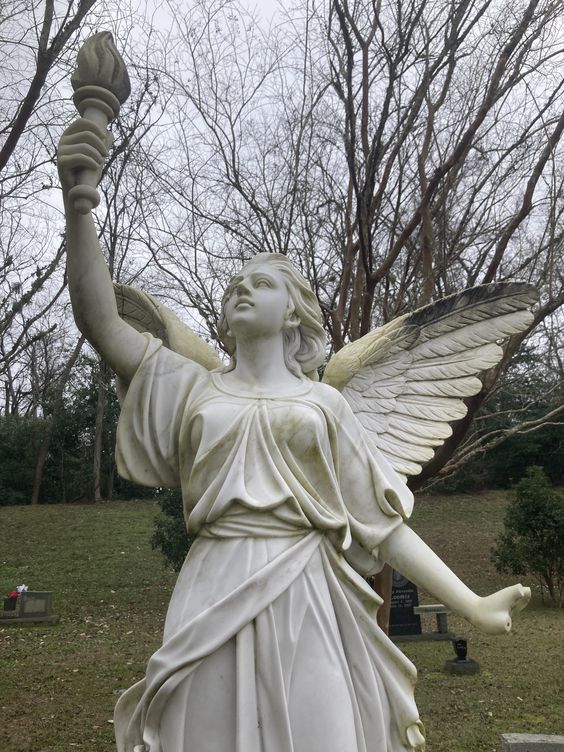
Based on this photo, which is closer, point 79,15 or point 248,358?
point 248,358

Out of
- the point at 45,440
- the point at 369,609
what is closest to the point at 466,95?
the point at 369,609

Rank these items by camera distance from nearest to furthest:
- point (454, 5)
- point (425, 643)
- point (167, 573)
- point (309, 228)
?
point (454, 5)
point (309, 228)
point (425, 643)
point (167, 573)

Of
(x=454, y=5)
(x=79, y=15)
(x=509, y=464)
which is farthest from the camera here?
(x=509, y=464)

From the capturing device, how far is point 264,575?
2158mm

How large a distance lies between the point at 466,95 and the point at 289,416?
20.0ft

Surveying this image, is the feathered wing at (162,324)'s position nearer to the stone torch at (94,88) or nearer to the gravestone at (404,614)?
the stone torch at (94,88)

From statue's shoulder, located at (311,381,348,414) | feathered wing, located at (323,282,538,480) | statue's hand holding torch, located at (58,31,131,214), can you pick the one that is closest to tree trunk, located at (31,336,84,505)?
feathered wing, located at (323,282,538,480)

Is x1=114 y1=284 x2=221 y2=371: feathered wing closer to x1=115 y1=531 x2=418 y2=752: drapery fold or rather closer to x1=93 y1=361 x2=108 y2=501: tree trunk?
x1=115 y1=531 x2=418 y2=752: drapery fold

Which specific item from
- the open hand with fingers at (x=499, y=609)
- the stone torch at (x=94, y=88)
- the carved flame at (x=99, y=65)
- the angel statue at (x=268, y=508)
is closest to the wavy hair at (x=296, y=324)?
the angel statue at (x=268, y=508)

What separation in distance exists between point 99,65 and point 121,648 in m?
9.48

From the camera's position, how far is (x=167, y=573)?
1570 cm

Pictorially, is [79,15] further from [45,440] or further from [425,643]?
[45,440]

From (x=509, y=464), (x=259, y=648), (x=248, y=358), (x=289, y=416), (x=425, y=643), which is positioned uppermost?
(x=509, y=464)

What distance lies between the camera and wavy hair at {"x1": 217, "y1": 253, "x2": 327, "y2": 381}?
2.72 metres
